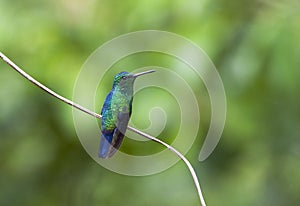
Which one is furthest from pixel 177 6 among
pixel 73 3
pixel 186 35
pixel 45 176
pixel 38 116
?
pixel 45 176

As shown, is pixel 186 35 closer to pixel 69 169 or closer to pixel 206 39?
pixel 206 39

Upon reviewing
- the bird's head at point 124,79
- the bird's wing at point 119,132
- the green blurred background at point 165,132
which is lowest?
the bird's wing at point 119,132

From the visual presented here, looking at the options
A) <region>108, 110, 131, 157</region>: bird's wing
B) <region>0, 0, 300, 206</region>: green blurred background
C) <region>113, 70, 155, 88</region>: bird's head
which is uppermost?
<region>0, 0, 300, 206</region>: green blurred background

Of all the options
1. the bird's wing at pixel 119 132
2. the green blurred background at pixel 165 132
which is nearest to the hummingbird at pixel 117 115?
the bird's wing at pixel 119 132

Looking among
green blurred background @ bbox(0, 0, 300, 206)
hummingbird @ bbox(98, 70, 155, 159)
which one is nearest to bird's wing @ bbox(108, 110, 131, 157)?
hummingbird @ bbox(98, 70, 155, 159)

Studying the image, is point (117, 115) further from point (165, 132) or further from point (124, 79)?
point (165, 132)

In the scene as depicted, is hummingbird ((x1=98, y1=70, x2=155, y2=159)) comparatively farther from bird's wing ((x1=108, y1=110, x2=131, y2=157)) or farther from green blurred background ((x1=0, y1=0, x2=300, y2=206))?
green blurred background ((x1=0, y1=0, x2=300, y2=206))

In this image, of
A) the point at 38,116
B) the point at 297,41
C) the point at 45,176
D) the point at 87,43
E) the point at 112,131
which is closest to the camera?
the point at 112,131

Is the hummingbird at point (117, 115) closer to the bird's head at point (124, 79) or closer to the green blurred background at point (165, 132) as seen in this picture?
the bird's head at point (124, 79)
